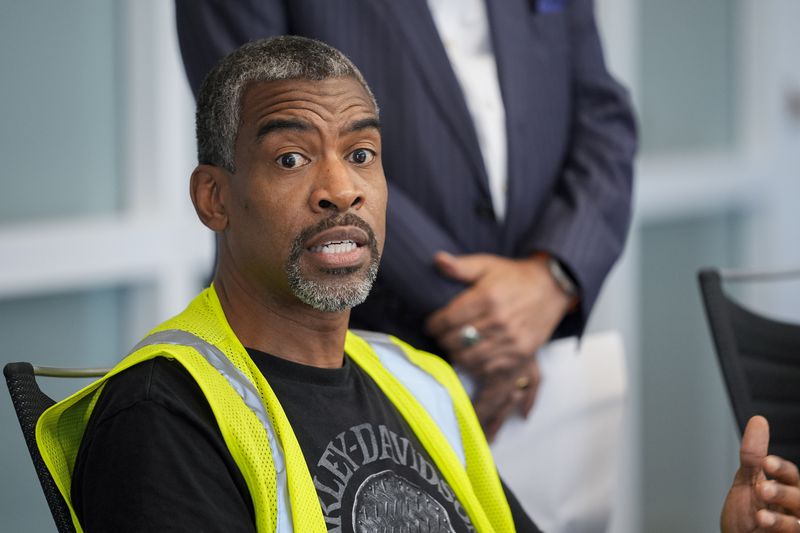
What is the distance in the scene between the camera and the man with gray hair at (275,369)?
1.18m

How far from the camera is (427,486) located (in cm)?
140

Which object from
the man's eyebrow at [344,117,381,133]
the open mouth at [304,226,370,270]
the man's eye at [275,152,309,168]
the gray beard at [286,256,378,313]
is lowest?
the gray beard at [286,256,378,313]

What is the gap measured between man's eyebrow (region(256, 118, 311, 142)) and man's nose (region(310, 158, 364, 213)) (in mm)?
46

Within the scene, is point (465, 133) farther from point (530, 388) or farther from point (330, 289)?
point (330, 289)

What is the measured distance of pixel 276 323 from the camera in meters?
1.38

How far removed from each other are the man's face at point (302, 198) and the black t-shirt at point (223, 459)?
0.10 m

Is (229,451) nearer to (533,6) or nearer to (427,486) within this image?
(427,486)

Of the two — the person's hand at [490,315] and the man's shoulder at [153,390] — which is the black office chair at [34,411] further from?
the person's hand at [490,315]

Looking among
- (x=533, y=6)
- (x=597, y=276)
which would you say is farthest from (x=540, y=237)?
(x=533, y=6)

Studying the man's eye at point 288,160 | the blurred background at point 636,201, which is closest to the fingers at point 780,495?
the man's eye at point 288,160

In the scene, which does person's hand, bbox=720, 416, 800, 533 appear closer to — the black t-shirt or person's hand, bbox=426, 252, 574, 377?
the black t-shirt

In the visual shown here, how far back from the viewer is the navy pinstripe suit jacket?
1895 millimetres

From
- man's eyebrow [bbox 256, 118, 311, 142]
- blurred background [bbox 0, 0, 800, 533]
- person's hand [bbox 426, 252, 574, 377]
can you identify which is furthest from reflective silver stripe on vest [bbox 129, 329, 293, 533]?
blurred background [bbox 0, 0, 800, 533]

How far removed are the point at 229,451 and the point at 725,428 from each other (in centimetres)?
332
